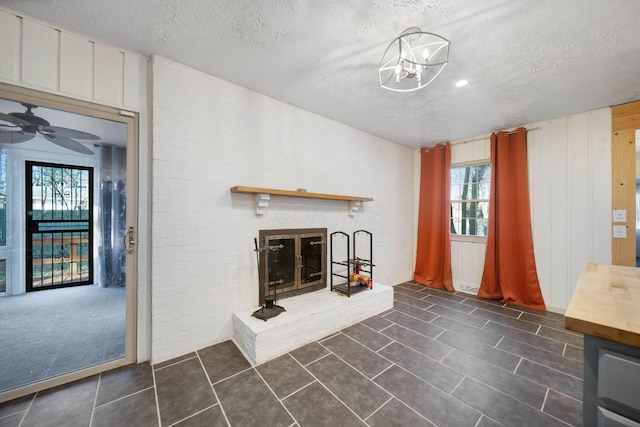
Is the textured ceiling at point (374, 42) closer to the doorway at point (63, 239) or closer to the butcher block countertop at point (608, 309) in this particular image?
the doorway at point (63, 239)

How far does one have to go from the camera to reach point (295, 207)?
9.21 feet

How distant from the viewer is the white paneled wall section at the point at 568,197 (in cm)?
275

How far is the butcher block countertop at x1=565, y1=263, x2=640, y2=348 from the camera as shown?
27.1 inches

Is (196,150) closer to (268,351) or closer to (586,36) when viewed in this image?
(268,351)

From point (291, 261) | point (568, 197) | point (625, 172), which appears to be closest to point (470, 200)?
point (568, 197)

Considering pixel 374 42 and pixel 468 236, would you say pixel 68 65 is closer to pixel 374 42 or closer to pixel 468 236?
pixel 374 42

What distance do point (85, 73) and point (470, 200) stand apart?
482 centimetres

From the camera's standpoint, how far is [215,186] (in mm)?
2230

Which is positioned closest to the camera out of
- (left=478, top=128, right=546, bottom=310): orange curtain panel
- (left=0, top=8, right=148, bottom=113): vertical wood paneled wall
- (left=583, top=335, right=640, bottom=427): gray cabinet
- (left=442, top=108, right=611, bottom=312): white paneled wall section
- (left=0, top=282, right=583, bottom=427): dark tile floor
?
(left=583, top=335, right=640, bottom=427): gray cabinet

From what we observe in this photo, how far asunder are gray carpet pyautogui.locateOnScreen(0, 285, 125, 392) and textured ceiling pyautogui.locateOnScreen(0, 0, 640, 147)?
6.86ft

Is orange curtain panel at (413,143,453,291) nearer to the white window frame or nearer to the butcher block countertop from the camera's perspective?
the white window frame

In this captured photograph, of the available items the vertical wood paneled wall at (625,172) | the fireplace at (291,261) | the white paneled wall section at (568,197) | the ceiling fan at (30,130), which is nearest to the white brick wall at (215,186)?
the fireplace at (291,261)

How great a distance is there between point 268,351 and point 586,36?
3.30m

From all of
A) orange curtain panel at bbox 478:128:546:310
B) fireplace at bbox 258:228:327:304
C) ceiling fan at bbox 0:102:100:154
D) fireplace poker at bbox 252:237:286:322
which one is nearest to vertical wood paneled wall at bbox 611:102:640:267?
orange curtain panel at bbox 478:128:546:310
